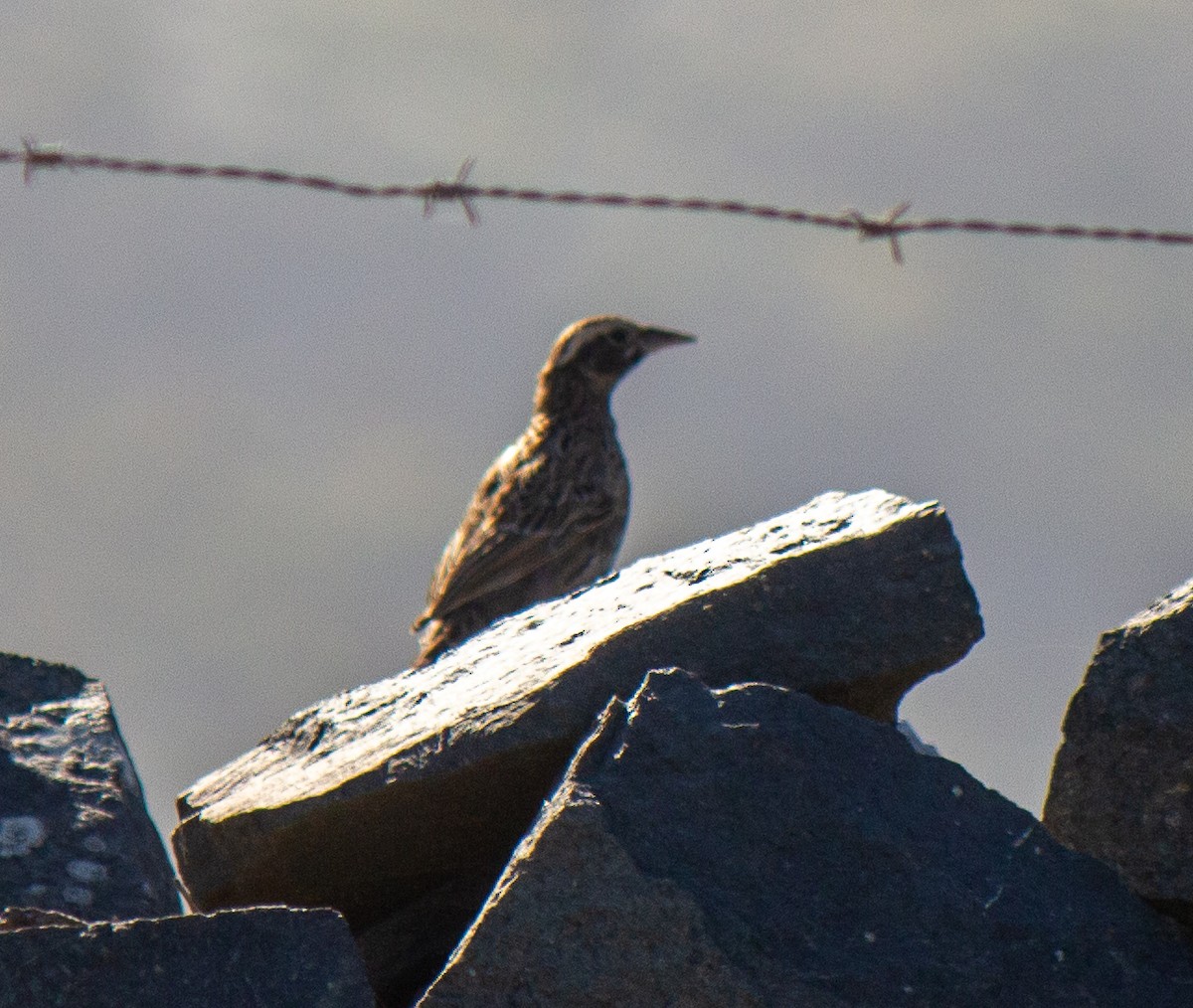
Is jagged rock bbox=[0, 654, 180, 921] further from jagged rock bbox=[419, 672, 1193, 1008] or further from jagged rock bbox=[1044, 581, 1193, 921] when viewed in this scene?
jagged rock bbox=[1044, 581, 1193, 921]

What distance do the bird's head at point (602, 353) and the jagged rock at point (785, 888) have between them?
6383 millimetres

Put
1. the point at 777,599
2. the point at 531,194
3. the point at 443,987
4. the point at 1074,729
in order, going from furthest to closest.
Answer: the point at 531,194 → the point at 777,599 → the point at 1074,729 → the point at 443,987

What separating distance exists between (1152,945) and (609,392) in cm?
681

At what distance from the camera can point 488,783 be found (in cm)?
467

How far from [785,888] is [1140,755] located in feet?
3.23

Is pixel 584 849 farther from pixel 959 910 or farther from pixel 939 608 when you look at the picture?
pixel 939 608

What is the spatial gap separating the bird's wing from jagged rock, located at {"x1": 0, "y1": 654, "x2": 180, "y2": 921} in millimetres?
3957

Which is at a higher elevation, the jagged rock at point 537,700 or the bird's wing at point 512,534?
the bird's wing at point 512,534

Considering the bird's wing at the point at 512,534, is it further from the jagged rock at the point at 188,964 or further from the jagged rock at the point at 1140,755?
the jagged rock at the point at 188,964

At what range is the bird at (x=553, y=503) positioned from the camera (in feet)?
31.0

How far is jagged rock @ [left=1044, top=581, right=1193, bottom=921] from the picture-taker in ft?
13.9

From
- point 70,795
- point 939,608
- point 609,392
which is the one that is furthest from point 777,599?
point 609,392

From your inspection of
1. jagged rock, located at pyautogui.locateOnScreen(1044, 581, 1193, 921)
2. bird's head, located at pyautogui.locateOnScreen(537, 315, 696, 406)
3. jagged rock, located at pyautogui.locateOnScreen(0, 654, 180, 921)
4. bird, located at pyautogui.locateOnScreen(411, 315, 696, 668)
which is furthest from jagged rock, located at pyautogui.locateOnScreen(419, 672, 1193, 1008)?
bird's head, located at pyautogui.locateOnScreen(537, 315, 696, 406)

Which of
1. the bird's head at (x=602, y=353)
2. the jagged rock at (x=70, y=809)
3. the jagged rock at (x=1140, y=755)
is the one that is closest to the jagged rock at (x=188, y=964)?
the jagged rock at (x=70, y=809)
